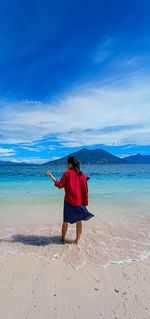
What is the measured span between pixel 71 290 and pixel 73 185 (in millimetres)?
2023

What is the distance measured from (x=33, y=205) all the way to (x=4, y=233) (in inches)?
146

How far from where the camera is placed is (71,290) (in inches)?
115

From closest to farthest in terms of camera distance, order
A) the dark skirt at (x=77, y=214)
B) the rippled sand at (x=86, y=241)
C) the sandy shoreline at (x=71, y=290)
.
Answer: the sandy shoreline at (x=71, y=290)
the rippled sand at (x=86, y=241)
the dark skirt at (x=77, y=214)

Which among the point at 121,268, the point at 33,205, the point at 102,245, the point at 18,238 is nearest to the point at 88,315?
the point at 121,268

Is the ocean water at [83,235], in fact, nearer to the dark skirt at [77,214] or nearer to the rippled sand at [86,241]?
the rippled sand at [86,241]

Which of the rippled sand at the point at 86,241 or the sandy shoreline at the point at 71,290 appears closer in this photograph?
the sandy shoreline at the point at 71,290

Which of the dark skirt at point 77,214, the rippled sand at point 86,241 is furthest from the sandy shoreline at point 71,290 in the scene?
the dark skirt at point 77,214

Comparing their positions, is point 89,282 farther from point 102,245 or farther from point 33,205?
point 33,205

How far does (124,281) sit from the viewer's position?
3.15 m

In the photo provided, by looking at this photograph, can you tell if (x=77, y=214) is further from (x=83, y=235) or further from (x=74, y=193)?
(x=83, y=235)

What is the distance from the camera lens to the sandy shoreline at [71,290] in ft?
8.20

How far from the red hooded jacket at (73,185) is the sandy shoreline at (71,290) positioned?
135 cm

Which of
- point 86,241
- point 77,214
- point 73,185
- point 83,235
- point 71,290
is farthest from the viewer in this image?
point 83,235

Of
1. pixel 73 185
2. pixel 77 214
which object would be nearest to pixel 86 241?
pixel 77 214
